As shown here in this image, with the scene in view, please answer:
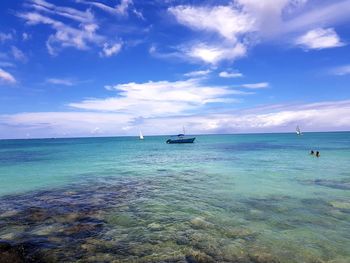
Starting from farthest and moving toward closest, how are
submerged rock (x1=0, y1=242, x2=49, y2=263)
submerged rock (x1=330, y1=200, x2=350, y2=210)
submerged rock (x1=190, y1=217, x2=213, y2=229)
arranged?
submerged rock (x1=330, y1=200, x2=350, y2=210) < submerged rock (x1=190, y1=217, x2=213, y2=229) < submerged rock (x1=0, y1=242, x2=49, y2=263)

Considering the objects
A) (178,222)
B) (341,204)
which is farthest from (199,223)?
(341,204)

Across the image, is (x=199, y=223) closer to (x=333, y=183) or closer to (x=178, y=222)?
(x=178, y=222)

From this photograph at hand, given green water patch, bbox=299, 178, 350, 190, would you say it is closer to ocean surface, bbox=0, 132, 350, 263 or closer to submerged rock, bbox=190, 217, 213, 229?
ocean surface, bbox=0, 132, 350, 263

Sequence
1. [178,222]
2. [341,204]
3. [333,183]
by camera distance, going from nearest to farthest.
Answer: [178,222], [341,204], [333,183]

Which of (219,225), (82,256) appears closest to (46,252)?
(82,256)

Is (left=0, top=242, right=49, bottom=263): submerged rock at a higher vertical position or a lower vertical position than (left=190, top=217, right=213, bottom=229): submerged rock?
higher

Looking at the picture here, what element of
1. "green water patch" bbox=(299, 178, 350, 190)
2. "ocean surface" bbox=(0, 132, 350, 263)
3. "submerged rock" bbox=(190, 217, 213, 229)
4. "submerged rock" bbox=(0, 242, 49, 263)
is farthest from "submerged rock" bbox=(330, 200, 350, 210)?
"submerged rock" bbox=(0, 242, 49, 263)

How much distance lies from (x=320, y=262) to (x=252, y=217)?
15.9 feet

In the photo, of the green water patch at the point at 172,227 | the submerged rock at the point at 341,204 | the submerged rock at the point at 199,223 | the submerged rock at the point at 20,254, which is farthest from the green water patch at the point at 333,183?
the submerged rock at the point at 20,254

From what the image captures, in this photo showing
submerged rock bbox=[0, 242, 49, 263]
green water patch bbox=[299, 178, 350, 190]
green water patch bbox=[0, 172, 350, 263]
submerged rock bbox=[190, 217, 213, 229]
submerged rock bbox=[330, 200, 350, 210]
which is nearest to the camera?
submerged rock bbox=[0, 242, 49, 263]

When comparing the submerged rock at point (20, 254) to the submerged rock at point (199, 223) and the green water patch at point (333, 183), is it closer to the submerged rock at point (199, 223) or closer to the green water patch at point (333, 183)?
the submerged rock at point (199, 223)

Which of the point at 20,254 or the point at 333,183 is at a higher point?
the point at 20,254

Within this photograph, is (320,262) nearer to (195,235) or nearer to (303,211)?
(195,235)

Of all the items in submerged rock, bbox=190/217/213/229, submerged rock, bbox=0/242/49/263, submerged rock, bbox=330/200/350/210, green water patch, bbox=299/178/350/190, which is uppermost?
submerged rock, bbox=0/242/49/263
